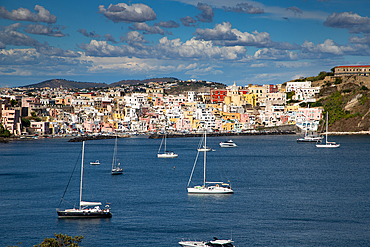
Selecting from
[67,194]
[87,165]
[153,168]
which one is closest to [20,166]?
[87,165]

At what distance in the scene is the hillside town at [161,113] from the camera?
376 ft

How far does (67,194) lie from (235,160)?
1144 inches

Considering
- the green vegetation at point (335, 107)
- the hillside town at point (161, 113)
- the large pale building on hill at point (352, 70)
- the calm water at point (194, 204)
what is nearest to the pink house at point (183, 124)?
the hillside town at point (161, 113)

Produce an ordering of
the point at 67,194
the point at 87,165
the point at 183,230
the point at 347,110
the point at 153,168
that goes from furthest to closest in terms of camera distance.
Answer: the point at 347,110 → the point at 87,165 → the point at 153,168 → the point at 67,194 → the point at 183,230

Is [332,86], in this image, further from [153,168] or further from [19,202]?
[19,202]

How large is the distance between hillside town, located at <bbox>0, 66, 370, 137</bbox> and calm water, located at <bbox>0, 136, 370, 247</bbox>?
62.1m

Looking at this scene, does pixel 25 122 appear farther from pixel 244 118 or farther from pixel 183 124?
pixel 244 118

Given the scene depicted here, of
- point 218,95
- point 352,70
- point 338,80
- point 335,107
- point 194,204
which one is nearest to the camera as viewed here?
point 194,204

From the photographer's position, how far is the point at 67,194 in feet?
112

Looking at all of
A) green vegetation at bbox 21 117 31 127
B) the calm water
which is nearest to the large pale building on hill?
the calm water

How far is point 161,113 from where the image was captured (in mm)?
133000

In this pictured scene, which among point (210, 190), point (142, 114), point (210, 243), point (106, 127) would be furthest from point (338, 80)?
point (210, 243)

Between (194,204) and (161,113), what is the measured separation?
102930 mm

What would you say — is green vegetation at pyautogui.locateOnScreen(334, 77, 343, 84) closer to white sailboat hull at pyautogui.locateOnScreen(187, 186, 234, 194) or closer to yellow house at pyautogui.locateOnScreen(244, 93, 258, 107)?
yellow house at pyautogui.locateOnScreen(244, 93, 258, 107)
